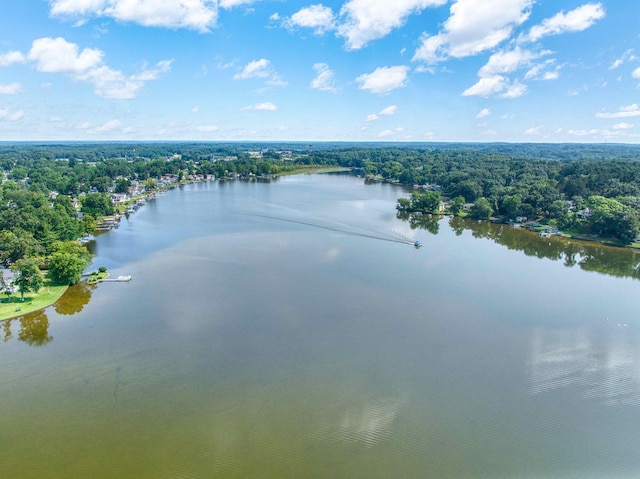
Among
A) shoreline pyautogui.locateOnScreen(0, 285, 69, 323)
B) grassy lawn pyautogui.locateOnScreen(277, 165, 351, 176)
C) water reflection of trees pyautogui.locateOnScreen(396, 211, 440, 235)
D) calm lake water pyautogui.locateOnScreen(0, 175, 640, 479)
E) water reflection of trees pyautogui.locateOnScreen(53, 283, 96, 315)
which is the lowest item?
calm lake water pyautogui.locateOnScreen(0, 175, 640, 479)

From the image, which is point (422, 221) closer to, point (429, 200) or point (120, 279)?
point (429, 200)

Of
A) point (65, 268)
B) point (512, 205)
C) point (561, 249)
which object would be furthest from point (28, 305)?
point (512, 205)

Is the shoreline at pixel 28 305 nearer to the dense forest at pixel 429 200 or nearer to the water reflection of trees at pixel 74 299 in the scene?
the water reflection of trees at pixel 74 299

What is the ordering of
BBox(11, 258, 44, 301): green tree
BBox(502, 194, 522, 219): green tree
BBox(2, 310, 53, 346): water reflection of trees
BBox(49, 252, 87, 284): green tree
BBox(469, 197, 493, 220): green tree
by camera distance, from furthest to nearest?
1. BBox(469, 197, 493, 220): green tree
2. BBox(502, 194, 522, 219): green tree
3. BBox(49, 252, 87, 284): green tree
4. BBox(11, 258, 44, 301): green tree
5. BBox(2, 310, 53, 346): water reflection of trees

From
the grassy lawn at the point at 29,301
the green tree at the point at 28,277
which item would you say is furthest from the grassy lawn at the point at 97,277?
the green tree at the point at 28,277

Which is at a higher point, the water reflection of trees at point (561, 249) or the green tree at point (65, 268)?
the green tree at point (65, 268)

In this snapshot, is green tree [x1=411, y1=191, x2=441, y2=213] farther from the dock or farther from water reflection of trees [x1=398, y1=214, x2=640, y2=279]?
the dock

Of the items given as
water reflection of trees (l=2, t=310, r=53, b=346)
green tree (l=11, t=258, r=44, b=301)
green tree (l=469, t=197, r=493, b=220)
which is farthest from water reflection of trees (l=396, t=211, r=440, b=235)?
water reflection of trees (l=2, t=310, r=53, b=346)
